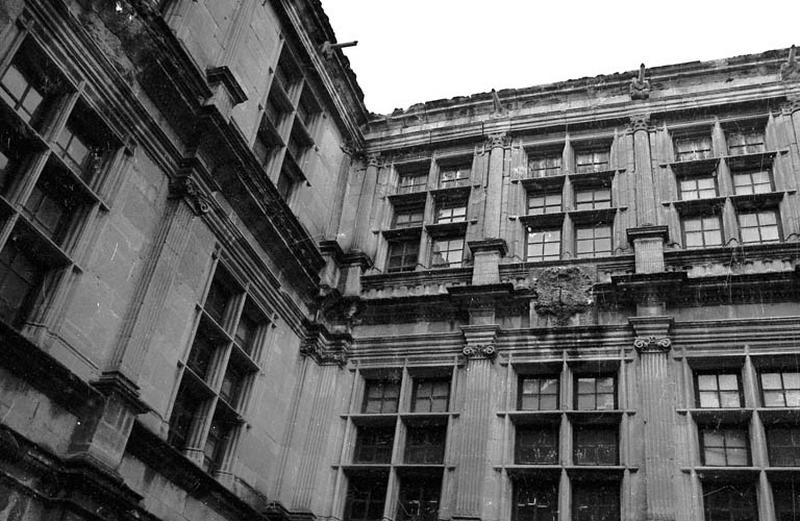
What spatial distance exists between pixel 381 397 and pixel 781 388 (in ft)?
20.0

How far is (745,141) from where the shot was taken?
14320mm

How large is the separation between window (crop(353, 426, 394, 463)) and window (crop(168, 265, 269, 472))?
2224 millimetres

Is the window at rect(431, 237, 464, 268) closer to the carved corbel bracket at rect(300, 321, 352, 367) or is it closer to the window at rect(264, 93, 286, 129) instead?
the carved corbel bracket at rect(300, 321, 352, 367)

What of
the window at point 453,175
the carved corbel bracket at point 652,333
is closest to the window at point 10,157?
the carved corbel bracket at point 652,333

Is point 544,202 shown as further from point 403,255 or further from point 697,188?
point 403,255

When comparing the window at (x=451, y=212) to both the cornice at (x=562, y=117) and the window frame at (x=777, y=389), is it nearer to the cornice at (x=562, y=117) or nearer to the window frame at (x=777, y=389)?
the cornice at (x=562, y=117)

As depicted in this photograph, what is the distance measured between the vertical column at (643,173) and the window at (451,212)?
3.19 m

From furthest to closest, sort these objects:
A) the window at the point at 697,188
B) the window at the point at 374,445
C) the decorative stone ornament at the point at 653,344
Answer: the window at the point at 697,188, the window at the point at 374,445, the decorative stone ornament at the point at 653,344

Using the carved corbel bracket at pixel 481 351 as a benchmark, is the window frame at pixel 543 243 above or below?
above

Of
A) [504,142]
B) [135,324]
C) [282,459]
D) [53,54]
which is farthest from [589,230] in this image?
[53,54]

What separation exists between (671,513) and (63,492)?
7.38 meters

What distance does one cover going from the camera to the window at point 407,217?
1549cm

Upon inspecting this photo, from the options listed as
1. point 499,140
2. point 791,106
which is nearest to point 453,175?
point 499,140

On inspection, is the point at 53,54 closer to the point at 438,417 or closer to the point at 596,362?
the point at 438,417
